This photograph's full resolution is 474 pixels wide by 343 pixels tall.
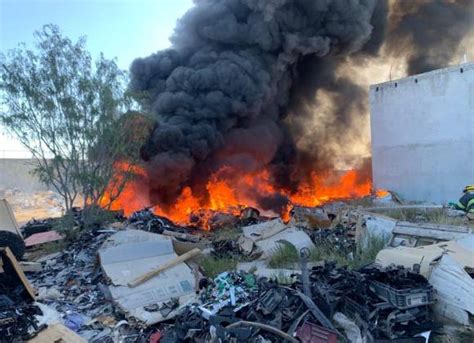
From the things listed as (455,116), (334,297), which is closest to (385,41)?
(455,116)

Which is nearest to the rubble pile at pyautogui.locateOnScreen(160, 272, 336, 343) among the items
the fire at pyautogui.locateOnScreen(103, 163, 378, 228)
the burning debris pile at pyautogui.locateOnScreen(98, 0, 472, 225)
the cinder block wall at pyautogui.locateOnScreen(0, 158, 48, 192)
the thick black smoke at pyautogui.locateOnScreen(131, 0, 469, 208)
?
the fire at pyautogui.locateOnScreen(103, 163, 378, 228)

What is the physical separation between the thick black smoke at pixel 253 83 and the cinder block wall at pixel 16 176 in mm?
10103

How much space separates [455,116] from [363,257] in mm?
9375

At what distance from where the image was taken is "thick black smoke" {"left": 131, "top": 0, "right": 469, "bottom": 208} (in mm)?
15195

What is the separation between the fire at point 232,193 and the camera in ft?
45.2

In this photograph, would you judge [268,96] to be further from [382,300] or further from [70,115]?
[382,300]

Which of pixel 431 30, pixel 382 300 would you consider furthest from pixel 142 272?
pixel 431 30

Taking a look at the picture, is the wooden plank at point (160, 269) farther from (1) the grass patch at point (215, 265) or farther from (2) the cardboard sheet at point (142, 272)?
(1) the grass patch at point (215, 265)

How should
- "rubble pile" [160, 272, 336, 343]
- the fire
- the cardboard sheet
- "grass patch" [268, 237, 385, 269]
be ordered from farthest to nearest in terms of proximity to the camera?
the fire → "grass patch" [268, 237, 385, 269] → the cardboard sheet → "rubble pile" [160, 272, 336, 343]

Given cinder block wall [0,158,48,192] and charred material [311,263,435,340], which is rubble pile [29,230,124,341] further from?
cinder block wall [0,158,48,192]

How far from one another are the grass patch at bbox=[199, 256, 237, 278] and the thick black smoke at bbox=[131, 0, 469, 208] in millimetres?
7111

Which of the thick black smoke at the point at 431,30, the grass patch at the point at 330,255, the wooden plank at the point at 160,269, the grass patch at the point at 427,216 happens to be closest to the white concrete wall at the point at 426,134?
the grass patch at the point at 427,216

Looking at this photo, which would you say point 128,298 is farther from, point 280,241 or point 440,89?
point 440,89

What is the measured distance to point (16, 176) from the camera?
74.3 feet
